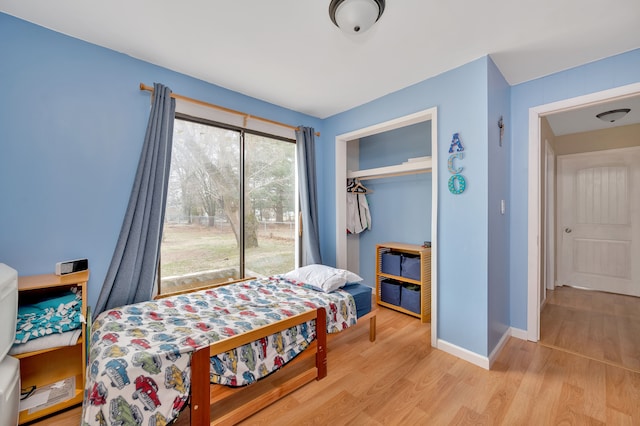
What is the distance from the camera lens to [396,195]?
3.66m

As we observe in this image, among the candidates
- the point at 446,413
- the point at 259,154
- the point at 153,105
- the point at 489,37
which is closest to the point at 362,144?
the point at 259,154

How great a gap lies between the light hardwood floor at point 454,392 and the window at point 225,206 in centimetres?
126

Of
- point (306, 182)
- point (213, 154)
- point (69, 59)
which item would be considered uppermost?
point (69, 59)

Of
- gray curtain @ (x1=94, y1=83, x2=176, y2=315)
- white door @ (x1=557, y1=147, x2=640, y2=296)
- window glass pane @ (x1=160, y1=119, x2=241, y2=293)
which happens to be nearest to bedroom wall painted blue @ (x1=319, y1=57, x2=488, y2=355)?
window glass pane @ (x1=160, y1=119, x2=241, y2=293)

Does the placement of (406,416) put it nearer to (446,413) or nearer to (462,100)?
(446,413)

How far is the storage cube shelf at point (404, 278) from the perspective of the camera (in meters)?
3.01

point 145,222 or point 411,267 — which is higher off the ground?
point 145,222

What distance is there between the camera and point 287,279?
109 inches

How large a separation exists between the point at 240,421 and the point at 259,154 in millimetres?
2468

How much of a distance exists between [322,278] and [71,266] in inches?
74.8

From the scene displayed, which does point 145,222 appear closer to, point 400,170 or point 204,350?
point 204,350

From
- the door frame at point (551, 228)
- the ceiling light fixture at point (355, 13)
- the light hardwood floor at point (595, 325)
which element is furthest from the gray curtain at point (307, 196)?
the door frame at point (551, 228)

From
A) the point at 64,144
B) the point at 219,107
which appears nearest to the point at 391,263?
the point at 219,107

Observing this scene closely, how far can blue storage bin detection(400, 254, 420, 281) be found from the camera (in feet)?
10.2
